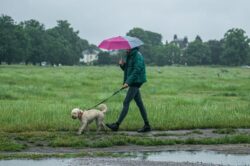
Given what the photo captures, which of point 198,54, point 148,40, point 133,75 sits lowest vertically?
point 133,75

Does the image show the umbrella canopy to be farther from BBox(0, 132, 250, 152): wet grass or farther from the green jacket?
BBox(0, 132, 250, 152): wet grass

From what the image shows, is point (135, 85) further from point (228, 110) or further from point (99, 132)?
point (228, 110)

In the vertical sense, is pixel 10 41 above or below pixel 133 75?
above

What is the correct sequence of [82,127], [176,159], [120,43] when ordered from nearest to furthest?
[176,159]
[82,127]
[120,43]

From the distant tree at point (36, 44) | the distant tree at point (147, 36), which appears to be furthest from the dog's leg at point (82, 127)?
the distant tree at point (147, 36)

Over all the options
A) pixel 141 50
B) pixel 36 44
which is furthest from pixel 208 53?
pixel 36 44

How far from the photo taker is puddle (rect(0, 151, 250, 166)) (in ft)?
27.8

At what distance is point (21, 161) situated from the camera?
862cm

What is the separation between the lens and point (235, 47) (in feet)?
435

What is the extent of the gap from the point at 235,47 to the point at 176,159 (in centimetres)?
12709

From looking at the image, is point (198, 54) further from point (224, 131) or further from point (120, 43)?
point (120, 43)

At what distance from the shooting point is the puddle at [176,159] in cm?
847

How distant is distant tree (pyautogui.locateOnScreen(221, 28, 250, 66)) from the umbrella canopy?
4773 inches

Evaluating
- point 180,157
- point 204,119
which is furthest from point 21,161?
point 204,119
